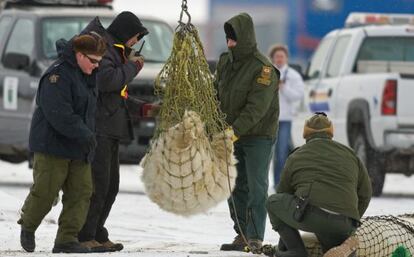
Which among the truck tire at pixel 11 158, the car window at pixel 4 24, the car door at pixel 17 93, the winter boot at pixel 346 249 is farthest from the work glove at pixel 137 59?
the truck tire at pixel 11 158

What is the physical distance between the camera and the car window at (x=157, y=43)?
17234mm

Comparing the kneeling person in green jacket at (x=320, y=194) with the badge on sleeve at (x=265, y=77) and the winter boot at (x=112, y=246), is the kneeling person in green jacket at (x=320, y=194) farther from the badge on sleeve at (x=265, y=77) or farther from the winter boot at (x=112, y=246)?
the winter boot at (x=112, y=246)

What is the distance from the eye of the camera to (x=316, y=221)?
9359 millimetres

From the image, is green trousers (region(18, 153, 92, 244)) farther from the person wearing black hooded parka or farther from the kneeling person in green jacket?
the kneeling person in green jacket

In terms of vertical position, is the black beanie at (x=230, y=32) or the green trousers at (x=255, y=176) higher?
the black beanie at (x=230, y=32)

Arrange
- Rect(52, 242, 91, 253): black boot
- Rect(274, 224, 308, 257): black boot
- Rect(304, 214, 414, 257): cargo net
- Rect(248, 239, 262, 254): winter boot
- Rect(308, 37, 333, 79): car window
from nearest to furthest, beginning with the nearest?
Rect(274, 224, 308, 257): black boot < Rect(304, 214, 414, 257): cargo net < Rect(52, 242, 91, 253): black boot < Rect(248, 239, 262, 254): winter boot < Rect(308, 37, 333, 79): car window

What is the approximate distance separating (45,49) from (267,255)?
7.66 m

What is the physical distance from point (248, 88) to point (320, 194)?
1.36 m

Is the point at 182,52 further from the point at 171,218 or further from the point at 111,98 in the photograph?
the point at 171,218

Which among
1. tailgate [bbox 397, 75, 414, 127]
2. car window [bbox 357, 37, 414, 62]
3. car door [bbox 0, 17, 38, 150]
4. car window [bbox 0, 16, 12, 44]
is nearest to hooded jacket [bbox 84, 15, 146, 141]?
car door [bbox 0, 17, 38, 150]

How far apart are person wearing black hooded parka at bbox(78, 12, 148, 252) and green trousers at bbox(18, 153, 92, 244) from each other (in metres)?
0.30

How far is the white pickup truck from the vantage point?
1655 cm

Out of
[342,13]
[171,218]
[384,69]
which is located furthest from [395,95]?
[342,13]

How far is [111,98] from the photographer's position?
33.7ft
